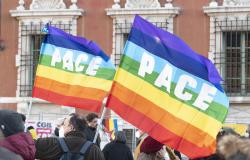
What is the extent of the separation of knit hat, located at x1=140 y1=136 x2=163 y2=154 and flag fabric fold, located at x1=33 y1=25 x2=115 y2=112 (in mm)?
2151

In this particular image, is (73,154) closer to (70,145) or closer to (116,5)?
(70,145)

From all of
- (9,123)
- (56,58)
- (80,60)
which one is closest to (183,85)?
(9,123)

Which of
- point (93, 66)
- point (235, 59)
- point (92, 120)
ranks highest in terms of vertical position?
point (93, 66)

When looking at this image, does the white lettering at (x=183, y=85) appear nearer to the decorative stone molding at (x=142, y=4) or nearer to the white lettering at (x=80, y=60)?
the white lettering at (x=80, y=60)

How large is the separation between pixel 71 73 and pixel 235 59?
11317mm

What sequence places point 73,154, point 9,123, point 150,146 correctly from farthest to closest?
point 150,146 → point 73,154 → point 9,123

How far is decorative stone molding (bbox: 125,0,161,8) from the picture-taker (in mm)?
22047

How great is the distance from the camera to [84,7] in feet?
74.6

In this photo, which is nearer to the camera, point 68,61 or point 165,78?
point 165,78

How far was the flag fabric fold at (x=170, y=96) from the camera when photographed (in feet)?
25.3

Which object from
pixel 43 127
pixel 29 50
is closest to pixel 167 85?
pixel 43 127

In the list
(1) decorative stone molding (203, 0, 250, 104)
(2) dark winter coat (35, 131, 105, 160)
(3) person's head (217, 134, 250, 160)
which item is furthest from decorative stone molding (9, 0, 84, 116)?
(3) person's head (217, 134, 250, 160)

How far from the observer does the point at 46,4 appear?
22828 mm

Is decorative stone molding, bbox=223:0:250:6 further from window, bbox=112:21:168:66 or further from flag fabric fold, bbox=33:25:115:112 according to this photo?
flag fabric fold, bbox=33:25:115:112
